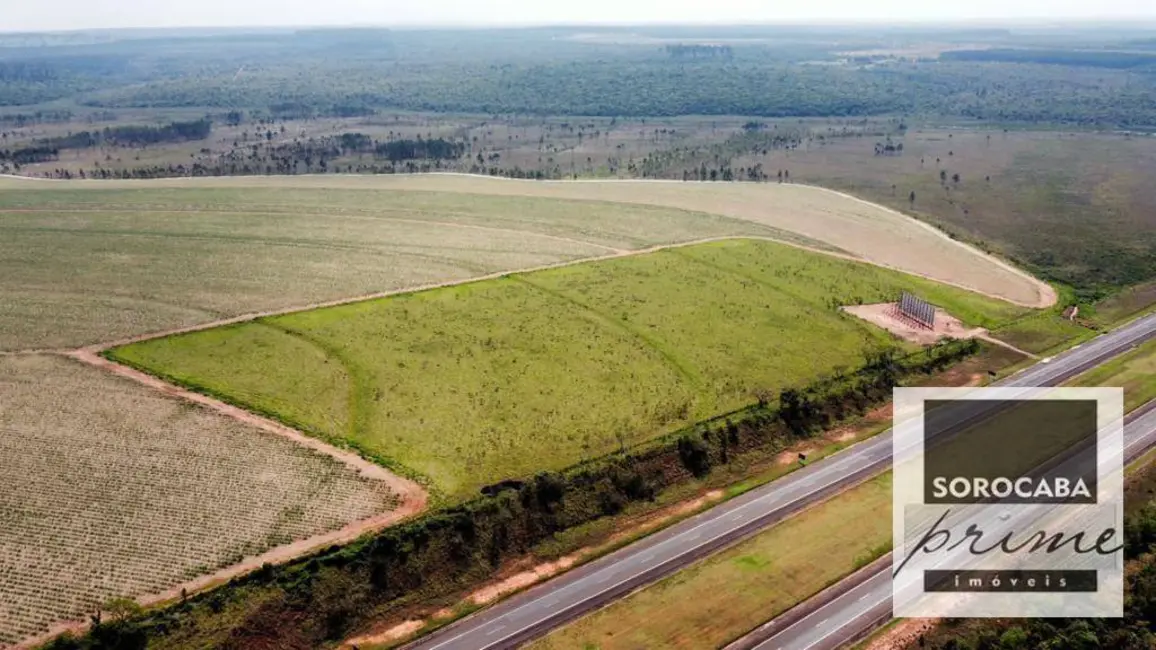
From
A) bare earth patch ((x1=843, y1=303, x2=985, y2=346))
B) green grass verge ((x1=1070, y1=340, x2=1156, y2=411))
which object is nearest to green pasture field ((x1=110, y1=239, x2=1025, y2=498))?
bare earth patch ((x1=843, y1=303, x2=985, y2=346))

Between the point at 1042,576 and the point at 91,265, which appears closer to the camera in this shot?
the point at 1042,576

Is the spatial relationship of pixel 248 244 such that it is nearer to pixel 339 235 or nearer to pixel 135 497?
pixel 339 235

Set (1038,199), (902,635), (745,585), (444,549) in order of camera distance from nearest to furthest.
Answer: (902,635)
(745,585)
(444,549)
(1038,199)

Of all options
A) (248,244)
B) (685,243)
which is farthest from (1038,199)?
(248,244)

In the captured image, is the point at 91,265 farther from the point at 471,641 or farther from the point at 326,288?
the point at 471,641

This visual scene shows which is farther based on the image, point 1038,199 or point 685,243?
point 1038,199

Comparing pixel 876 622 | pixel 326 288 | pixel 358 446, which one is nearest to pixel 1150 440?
pixel 876 622

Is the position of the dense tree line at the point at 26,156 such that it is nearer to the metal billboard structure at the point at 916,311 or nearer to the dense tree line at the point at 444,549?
the dense tree line at the point at 444,549
